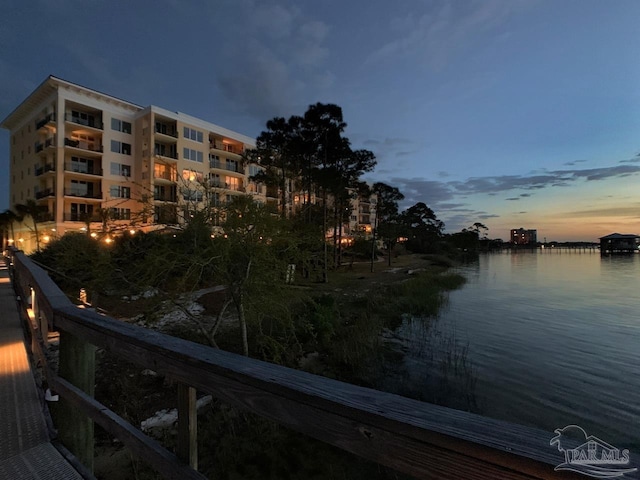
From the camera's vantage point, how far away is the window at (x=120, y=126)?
36.7m

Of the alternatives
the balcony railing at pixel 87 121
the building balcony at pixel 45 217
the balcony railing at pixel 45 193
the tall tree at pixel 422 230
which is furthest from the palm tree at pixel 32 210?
the tall tree at pixel 422 230

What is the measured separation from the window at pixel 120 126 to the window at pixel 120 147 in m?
1.40

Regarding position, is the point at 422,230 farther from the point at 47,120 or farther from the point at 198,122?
the point at 47,120

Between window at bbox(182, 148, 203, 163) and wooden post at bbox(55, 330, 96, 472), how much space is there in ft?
134

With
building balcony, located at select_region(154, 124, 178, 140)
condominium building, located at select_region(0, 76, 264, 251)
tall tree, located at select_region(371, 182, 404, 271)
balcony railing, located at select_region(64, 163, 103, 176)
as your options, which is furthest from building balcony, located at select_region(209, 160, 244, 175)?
tall tree, located at select_region(371, 182, 404, 271)

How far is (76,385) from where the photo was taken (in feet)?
8.36

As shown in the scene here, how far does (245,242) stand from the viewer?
7.63m

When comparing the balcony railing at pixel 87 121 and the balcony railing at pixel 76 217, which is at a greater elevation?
the balcony railing at pixel 87 121

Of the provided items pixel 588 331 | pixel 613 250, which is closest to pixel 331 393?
pixel 588 331

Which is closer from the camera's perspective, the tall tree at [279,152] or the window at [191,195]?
the window at [191,195]

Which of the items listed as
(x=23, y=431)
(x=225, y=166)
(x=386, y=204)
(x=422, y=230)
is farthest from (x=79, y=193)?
(x=422, y=230)

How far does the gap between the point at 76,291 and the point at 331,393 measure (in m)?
15.7

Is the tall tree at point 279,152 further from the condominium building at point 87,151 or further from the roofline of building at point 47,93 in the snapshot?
the roofline of building at point 47,93

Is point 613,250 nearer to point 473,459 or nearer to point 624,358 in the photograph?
point 624,358
